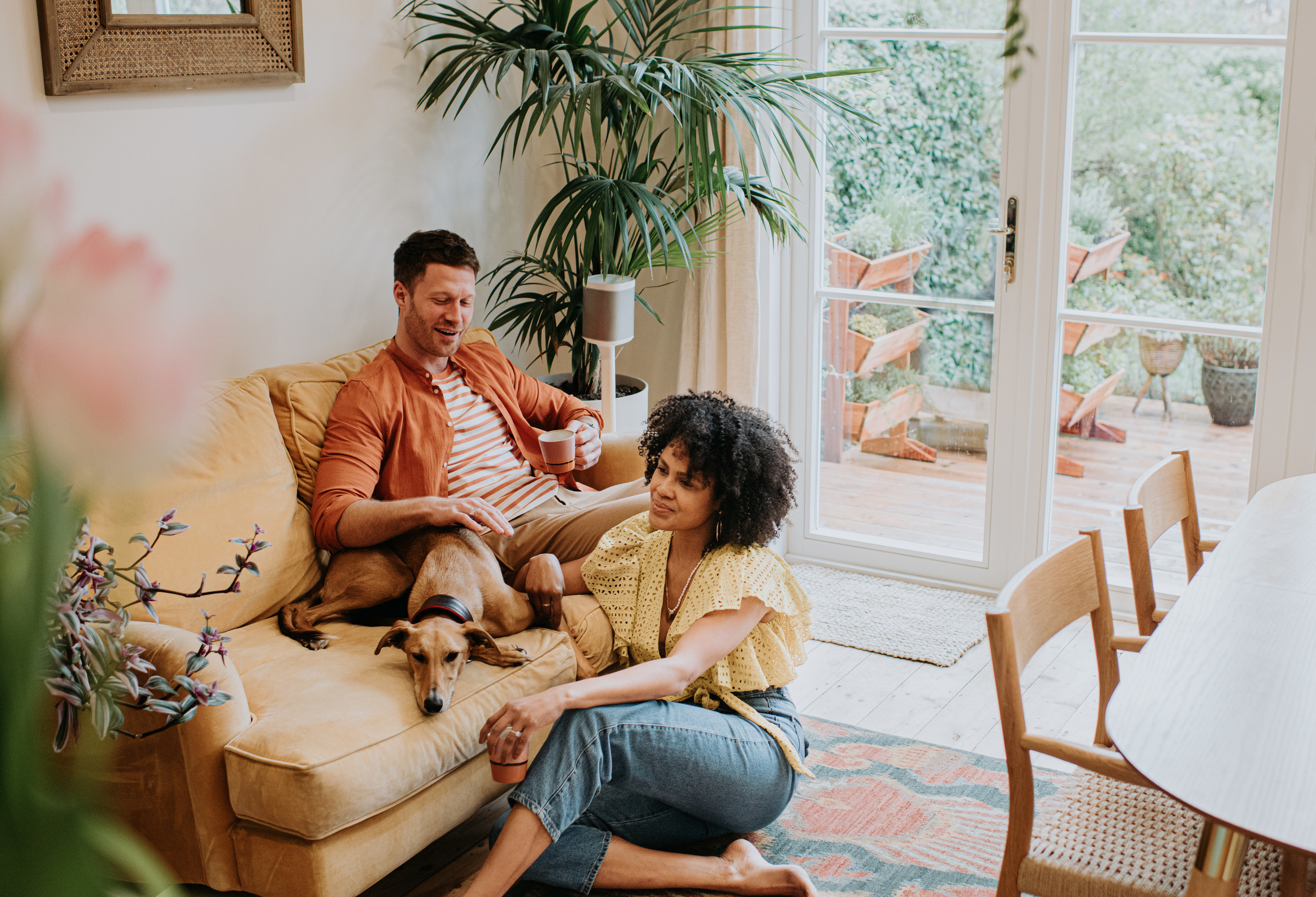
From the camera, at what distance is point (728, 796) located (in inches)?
76.9

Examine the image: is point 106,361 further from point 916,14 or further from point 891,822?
point 916,14

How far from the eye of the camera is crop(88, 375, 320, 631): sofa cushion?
6.62 feet

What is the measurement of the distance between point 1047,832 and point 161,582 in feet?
4.91

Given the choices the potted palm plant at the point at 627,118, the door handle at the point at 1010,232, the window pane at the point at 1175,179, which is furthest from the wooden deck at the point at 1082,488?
the potted palm plant at the point at 627,118

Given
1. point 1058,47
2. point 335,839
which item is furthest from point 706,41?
point 335,839

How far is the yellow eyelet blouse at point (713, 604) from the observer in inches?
79.3

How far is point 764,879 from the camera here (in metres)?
2.01

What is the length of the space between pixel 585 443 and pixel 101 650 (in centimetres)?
228

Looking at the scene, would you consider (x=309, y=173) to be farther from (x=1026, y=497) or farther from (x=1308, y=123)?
(x=1308, y=123)

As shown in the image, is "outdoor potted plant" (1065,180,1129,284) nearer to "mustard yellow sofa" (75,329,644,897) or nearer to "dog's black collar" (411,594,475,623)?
"mustard yellow sofa" (75,329,644,897)

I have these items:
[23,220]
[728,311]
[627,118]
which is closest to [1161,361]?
[728,311]

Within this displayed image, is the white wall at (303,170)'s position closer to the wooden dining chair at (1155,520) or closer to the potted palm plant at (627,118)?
the potted palm plant at (627,118)

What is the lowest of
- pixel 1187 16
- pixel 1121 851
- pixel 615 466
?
pixel 1121 851

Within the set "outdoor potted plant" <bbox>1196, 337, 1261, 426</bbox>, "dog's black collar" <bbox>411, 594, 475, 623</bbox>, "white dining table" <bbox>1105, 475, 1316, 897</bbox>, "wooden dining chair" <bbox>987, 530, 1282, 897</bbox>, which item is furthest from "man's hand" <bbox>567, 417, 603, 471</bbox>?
"outdoor potted plant" <bbox>1196, 337, 1261, 426</bbox>
